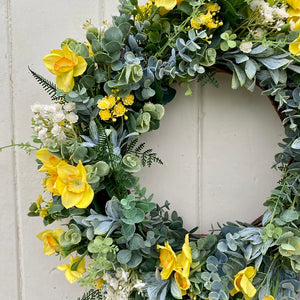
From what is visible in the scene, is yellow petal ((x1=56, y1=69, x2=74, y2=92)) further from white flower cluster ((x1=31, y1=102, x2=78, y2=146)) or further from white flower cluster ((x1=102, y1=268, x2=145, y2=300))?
white flower cluster ((x1=102, y1=268, x2=145, y2=300))

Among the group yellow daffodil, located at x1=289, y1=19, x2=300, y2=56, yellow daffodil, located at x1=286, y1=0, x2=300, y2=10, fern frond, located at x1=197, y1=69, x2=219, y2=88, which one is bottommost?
fern frond, located at x1=197, y1=69, x2=219, y2=88

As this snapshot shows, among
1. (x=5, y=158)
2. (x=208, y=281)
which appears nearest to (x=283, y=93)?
(x=208, y=281)

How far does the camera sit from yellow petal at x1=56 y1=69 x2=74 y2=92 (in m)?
0.62

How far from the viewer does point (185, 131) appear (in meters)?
0.79

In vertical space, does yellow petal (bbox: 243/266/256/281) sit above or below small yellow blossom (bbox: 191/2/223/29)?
below

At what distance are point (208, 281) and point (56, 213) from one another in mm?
320

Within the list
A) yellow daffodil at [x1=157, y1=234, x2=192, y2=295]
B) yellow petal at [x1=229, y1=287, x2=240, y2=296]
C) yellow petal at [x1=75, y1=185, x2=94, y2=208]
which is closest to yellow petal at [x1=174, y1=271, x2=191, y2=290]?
yellow daffodil at [x1=157, y1=234, x2=192, y2=295]

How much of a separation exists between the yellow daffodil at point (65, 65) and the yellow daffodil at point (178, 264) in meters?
0.35

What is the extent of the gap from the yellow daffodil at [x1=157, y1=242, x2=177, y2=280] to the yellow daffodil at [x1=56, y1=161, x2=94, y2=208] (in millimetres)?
165

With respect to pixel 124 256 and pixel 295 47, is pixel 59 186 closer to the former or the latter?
pixel 124 256

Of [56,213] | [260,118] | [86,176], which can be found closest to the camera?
[86,176]

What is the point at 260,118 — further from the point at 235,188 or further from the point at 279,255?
the point at 279,255

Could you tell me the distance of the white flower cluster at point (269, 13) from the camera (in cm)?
60

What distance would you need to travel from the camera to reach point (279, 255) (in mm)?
679
